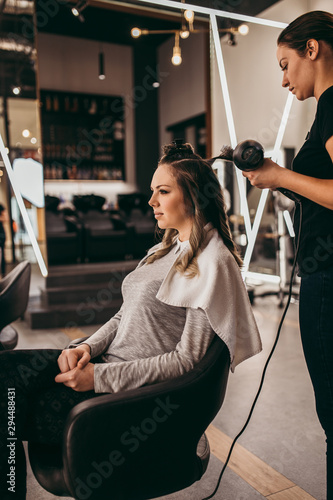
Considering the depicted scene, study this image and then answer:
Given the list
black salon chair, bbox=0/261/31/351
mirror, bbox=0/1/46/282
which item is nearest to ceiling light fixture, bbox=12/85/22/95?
mirror, bbox=0/1/46/282

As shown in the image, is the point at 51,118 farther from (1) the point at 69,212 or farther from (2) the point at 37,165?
(2) the point at 37,165

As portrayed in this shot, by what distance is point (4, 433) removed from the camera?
1.12m

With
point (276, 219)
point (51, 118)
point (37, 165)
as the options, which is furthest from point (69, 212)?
point (276, 219)

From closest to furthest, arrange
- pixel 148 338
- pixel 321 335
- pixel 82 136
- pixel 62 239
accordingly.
A: pixel 321 335, pixel 148 338, pixel 62 239, pixel 82 136

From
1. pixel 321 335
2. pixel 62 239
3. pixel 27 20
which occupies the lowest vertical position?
pixel 62 239

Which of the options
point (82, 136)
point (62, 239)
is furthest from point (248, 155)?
point (82, 136)

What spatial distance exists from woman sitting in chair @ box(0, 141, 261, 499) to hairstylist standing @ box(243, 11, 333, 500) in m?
0.18

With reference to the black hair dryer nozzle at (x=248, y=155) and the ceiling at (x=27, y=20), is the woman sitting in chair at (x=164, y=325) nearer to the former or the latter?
the black hair dryer nozzle at (x=248, y=155)

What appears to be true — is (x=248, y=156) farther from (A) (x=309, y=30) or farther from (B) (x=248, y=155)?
(A) (x=309, y=30)

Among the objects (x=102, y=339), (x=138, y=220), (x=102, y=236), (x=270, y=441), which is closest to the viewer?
(x=102, y=339)

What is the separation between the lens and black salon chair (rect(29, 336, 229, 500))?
3.23 feet

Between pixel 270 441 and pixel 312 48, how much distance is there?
178cm

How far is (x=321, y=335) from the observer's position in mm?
1145

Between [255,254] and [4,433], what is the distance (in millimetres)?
5301
